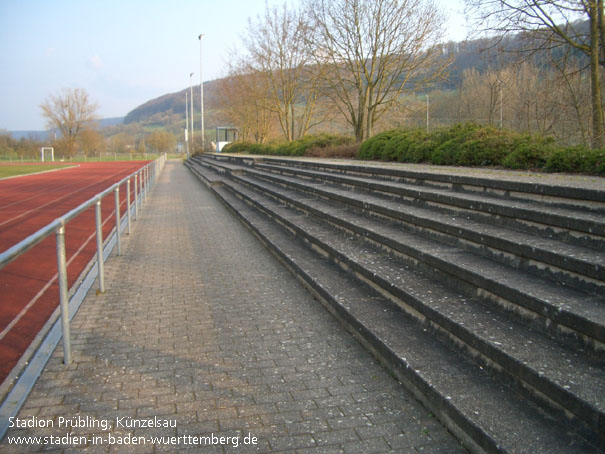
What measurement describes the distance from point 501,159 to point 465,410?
7.36 meters

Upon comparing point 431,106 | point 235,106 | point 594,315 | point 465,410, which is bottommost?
point 465,410

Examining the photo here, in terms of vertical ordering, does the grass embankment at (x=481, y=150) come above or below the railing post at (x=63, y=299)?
above

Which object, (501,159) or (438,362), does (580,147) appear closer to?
(501,159)

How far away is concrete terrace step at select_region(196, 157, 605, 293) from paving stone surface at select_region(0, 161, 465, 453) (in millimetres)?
1455

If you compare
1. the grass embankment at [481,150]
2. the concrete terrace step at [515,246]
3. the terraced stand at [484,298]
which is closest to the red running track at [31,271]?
the terraced stand at [484,298]

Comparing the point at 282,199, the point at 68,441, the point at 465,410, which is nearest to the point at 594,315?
the point at 465,410

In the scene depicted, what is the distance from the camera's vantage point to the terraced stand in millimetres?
2680

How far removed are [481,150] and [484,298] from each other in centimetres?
632

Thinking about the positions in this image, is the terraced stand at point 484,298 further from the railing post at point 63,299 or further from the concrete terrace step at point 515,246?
the railing post at point 63,299

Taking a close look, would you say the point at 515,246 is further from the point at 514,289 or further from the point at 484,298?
the point at 514,289

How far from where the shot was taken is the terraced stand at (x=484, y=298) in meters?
2.68

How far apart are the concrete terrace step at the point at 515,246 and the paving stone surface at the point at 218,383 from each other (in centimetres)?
146

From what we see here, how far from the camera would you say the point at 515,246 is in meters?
4.11

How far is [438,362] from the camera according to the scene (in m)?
3.44
